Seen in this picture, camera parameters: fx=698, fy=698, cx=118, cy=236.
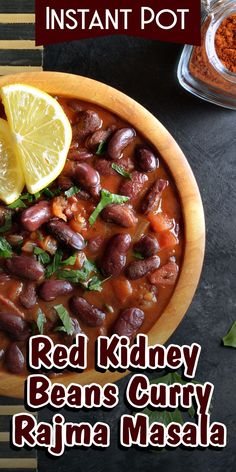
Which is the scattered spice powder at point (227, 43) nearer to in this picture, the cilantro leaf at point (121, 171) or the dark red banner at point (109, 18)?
the dark red banner at point (109, 18)

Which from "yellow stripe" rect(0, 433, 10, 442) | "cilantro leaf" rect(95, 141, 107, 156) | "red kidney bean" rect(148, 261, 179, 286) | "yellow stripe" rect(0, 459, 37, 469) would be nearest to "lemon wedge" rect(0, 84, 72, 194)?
"cilantro leaf" rect(95, 141, 107, 156)

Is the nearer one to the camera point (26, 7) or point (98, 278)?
point (98, 278)

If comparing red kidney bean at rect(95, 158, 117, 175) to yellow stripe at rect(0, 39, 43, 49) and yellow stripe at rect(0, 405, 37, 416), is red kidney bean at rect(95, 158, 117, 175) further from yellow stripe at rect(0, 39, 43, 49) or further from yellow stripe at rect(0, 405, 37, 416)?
yellow stripe at rect(0, 405, 37, 416)

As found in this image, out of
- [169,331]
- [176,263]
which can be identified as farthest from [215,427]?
[176,263]

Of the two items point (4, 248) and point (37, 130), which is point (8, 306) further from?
point (37, 130)

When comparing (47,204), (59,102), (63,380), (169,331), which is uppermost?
(59,102)

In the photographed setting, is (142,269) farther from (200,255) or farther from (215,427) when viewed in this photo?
(215,427)

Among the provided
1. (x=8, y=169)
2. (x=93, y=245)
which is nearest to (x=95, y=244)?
(x=93, y=245)

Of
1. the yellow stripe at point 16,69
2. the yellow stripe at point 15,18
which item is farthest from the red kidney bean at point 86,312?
the yellow stripe at point 15,18
